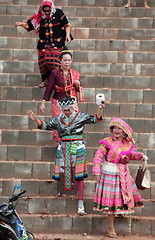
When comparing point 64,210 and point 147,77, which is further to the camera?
point 147,77

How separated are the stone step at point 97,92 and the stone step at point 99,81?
248 mm

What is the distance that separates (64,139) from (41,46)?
2545 mm

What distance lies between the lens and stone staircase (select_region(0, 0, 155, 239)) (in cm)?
861

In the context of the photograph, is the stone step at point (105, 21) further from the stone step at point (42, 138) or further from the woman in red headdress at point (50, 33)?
Result: the stone step at point (42, 138)

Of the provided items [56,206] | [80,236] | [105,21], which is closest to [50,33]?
[105,21]

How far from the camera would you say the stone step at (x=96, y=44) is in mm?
12375

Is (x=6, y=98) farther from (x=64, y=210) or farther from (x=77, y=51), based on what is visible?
(x=64, y=210)

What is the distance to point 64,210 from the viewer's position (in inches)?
339

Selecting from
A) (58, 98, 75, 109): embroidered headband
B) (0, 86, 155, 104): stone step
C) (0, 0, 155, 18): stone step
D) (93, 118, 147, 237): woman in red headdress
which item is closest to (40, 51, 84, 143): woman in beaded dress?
(58, 98, 75, 109): embroidered headband

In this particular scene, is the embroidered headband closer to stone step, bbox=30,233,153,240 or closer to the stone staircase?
the stone staircase

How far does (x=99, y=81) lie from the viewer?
36.8 ft

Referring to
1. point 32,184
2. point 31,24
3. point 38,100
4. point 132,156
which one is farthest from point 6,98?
point 132,156

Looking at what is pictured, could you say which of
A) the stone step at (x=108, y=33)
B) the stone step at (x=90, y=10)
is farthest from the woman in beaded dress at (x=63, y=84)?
the stone step at (x=90, y=10)

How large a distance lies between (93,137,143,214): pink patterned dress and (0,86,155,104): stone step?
2551 mm
